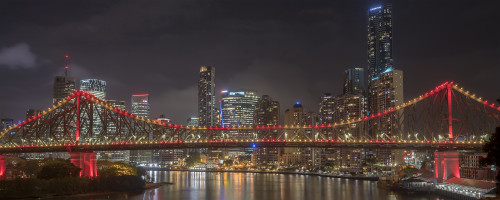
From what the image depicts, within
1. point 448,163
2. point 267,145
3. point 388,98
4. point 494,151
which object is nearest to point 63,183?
point 267,145

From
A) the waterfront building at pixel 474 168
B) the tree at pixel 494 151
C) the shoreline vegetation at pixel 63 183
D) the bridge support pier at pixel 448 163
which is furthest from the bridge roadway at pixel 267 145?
the tree at pixel 494 151

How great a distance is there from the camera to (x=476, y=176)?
88812 mm

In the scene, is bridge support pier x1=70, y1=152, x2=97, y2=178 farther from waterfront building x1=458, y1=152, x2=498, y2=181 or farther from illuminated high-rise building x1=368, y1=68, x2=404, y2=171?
illuminated high-rise building x1=368, y1=68, x2=404, y2=171

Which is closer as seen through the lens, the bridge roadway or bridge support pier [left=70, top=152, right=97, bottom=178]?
the bridge roadway

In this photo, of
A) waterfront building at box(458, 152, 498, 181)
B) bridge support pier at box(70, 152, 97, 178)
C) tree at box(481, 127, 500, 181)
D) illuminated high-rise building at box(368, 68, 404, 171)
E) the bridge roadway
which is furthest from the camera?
illuminated high-rise building at box(368, 68, 404, 171)

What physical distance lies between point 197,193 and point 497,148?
45.7 meters

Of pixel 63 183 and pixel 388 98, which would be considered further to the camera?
pixel 388 98

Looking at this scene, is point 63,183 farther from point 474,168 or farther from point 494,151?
point 474,168

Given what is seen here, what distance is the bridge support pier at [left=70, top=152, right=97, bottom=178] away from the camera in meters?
77.6

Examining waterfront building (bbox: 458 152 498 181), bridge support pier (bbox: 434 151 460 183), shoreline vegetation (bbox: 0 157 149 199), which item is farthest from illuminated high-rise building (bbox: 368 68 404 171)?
shoreline vegetation (bbox: 0 157 149 199)

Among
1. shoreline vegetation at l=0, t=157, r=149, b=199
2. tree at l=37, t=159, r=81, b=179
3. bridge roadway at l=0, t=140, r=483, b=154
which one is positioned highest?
bridge roadway at l=0, t=140, r=483, b=154

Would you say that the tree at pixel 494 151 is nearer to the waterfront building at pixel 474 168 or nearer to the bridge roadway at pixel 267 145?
the bridge roadway at pixel 267 145

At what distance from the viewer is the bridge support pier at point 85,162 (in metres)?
77.6

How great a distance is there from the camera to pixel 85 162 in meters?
77.9
